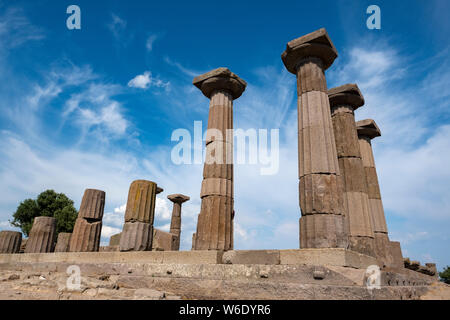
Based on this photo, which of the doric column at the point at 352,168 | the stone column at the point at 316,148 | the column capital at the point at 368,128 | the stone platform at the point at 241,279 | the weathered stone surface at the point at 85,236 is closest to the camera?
the stone platform at the point at 241,279

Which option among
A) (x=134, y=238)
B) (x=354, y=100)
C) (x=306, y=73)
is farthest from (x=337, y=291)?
(x=354, y=100)

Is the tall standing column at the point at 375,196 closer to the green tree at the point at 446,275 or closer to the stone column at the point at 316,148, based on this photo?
the stone column at the point at 316,148

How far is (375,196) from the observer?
12773mm

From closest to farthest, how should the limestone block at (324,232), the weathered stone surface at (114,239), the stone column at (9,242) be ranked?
the limestone block at (324,232)
the stone column at (9,242)
the weathered stone surface at (114,239)

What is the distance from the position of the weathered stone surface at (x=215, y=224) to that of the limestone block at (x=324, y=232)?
2667 millimetres

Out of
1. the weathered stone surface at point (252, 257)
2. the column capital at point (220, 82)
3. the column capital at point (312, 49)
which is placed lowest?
the weathered stone surface at point (252, 257)

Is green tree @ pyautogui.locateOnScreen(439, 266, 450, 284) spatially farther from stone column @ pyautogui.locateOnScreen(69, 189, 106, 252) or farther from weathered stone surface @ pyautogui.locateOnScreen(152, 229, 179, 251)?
stone column @ pyautogui.locateOnScreen(69, 189, 106, 252)

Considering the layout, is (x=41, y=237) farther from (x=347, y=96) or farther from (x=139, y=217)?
(x=347, y=96)

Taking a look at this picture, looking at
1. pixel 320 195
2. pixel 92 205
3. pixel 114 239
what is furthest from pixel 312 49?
pixel 114 239

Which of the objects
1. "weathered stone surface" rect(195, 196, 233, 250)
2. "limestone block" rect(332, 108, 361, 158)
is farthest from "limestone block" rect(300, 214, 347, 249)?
"limestone block" rect(332, 108, 361, 158)

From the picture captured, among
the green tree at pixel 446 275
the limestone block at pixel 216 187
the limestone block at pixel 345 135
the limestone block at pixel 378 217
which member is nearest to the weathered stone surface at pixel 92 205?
the limestone block at pixel 216 187

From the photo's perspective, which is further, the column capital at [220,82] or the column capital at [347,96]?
the column capital at [347,96]

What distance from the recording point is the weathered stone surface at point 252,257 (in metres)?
6.46

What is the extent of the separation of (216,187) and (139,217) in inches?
125
